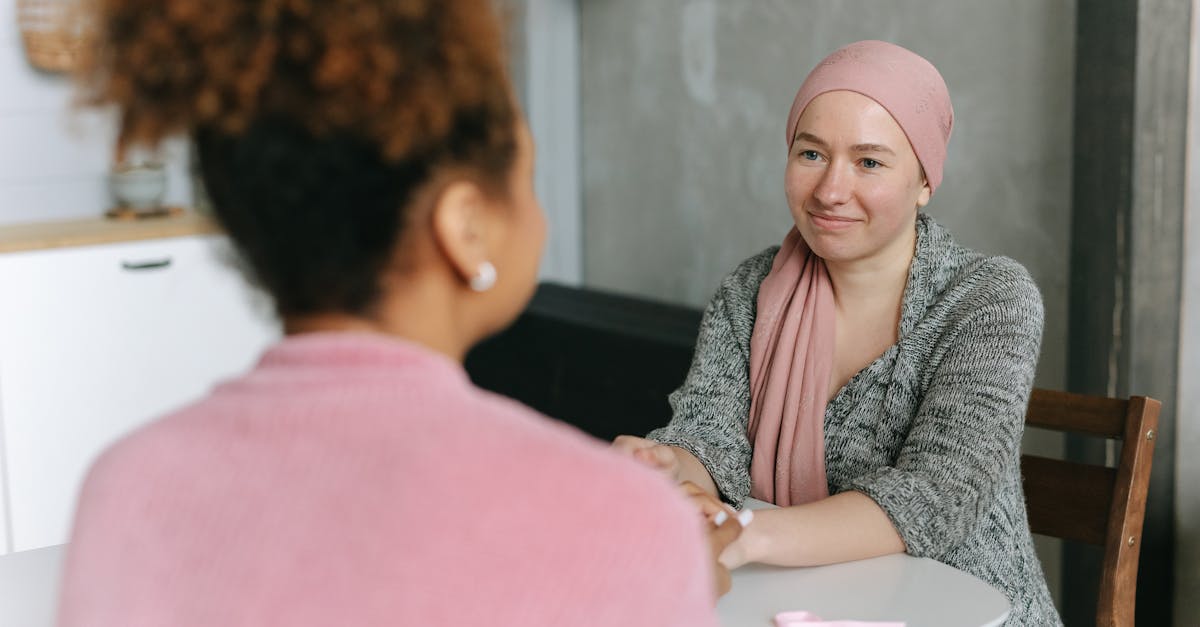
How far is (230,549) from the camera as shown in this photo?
0.63 m

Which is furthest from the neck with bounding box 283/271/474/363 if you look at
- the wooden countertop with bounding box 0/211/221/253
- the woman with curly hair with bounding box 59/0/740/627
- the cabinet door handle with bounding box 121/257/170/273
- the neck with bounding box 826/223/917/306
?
the cabinet door handle with bounding box 121/257/170/273

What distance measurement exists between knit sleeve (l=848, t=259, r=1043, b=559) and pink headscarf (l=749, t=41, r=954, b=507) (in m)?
0.16

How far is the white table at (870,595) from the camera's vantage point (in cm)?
133

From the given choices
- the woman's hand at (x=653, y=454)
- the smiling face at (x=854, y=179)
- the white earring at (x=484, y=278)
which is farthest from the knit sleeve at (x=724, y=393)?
the white earring at (x=484, y=278)

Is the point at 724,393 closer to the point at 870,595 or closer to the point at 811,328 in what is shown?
the point at 811,328

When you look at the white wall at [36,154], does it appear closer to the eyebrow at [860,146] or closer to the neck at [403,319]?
the eyebrow at [860,146]

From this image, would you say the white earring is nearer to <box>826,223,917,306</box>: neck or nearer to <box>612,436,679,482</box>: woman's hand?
<box>612,436,679,482</box>: woman's hand

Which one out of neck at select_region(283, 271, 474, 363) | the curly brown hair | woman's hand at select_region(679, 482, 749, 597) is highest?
the curly brown hair

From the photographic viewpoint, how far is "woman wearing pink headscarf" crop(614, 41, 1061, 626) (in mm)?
1637

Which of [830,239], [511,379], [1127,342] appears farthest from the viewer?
[511,379]

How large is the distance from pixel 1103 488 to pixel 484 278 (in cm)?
137

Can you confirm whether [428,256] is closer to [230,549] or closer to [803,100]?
[230,549]

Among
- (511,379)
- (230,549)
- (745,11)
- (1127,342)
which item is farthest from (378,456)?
(511,379)

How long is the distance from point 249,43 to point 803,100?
52.1 inches
